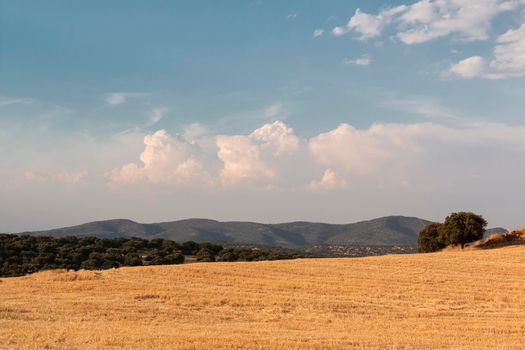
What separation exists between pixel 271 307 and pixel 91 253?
178 feet

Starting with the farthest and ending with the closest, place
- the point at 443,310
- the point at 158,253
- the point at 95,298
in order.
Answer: the point at 158,253 → the point at 95,298 → the point at 443,310

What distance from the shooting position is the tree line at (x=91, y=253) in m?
70.9

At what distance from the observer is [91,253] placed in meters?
77.4

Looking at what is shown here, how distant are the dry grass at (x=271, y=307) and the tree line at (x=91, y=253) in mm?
26794

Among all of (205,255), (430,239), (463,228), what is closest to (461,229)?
(463,228)

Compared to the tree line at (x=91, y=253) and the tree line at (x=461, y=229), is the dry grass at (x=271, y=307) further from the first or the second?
the tree line at (x=91, y=253)

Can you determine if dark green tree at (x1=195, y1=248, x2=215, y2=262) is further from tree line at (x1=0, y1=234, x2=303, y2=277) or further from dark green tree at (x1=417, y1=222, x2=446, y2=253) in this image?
dark green tree at (x1=417, y1=222, x2=446, y2=253)

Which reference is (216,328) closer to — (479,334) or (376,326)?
(376,326)

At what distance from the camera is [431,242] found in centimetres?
8369

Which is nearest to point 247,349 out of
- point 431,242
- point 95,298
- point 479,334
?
point 479,334

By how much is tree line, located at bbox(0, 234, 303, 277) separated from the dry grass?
2679 centimetres

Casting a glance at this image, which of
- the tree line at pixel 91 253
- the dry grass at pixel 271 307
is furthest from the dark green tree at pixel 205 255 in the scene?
the dry grass at pixel 271 307

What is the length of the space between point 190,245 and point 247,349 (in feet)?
258

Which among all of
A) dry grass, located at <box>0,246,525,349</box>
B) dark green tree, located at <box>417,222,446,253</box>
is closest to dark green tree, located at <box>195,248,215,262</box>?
dry grass, located at <box>0,246,525,349</box>
